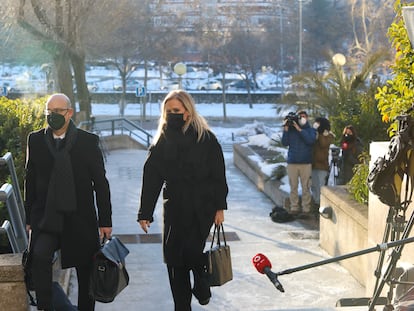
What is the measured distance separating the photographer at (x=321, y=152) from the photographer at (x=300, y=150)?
106 mm

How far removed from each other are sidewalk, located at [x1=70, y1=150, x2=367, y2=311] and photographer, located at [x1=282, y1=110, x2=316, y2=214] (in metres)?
0.57

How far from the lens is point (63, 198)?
5.23 meters

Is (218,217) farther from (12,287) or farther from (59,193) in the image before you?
(12,287)

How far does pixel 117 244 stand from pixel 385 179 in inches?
69.4

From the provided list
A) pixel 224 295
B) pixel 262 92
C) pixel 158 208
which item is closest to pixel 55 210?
pixel 224 295

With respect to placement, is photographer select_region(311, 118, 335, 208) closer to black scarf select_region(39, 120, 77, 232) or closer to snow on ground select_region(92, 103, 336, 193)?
black scarf select_region(39, 120, 77, 232)

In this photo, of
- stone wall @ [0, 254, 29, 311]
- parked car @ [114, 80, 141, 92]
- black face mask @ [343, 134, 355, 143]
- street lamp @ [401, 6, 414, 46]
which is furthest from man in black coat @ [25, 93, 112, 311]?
parked car @ [114, 80, 141, 92]

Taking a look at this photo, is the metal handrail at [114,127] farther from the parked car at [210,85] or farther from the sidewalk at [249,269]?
the parked car at [210,85]

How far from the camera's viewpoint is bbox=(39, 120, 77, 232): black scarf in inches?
205

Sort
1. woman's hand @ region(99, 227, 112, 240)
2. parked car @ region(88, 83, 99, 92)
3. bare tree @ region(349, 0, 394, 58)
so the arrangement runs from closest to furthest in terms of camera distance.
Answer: woman's hand @ region(99, 227, 112, 240) → bare tree @ region(349, 0, 394, 58) → parked car @ region(88, 83, 99, 92)

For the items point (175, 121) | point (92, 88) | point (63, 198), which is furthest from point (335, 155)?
point (92, 88)

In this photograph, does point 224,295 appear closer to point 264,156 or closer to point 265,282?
point 265,282

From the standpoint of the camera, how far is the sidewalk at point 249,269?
7613 mm

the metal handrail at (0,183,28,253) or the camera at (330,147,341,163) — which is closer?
the metal handrail at (0,183,28,253)
